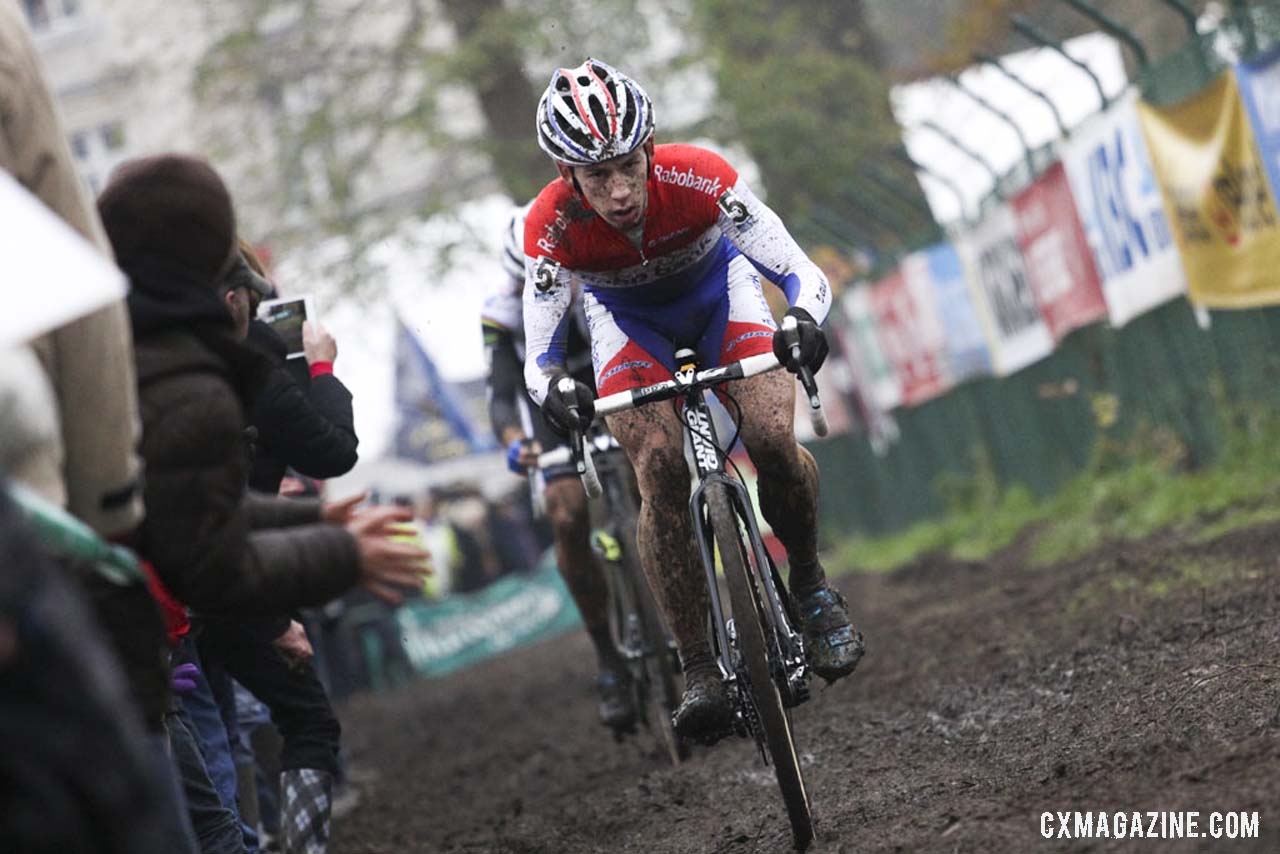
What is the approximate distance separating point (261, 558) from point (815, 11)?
63.9 feet

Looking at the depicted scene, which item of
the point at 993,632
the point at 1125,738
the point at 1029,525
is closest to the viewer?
the point at 1125,738

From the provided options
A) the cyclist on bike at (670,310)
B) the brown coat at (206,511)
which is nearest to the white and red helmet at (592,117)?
the cyclist on bike at (670,310)

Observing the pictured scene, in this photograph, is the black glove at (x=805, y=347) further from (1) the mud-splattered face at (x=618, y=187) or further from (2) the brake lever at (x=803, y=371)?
(1) the mud-splattered face at (x=618, y=187)

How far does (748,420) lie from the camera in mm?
6055

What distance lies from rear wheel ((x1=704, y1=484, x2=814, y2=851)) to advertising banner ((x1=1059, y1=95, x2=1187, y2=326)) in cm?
647

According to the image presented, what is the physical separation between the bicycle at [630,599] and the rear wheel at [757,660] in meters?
2.24

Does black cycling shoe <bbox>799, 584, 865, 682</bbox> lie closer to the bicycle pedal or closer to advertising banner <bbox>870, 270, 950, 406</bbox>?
the bicycle pedal

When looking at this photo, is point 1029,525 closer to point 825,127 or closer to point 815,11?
point 825,127

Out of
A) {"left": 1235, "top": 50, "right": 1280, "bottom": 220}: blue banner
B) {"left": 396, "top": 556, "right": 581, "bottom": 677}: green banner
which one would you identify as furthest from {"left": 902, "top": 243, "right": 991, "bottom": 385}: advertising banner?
{"left": 396, "top": 556, "right": 581, "bottom": 677}: green banner

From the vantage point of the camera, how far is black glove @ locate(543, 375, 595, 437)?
5953 millimetres

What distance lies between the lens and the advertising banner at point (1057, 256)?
525 inches

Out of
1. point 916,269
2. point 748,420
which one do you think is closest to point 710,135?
point 916,269

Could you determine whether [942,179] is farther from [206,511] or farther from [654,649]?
[206,511]

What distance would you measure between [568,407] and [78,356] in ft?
8.81
